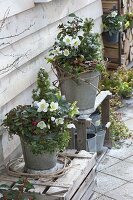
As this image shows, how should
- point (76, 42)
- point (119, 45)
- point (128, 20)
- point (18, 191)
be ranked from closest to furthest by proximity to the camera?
point (18, 191) < point (76, 42) < point (119, 45) < point (128, 20)

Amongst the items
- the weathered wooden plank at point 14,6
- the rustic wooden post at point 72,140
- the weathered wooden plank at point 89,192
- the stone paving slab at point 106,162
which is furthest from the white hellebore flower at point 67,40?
the stone paving slab at point 106,162

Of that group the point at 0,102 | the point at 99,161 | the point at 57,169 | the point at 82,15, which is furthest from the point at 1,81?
the point at 82,15

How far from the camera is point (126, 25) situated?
6.17 meters

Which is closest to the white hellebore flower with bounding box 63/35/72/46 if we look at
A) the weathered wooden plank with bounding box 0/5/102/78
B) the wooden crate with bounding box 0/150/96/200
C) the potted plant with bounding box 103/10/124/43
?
the weathered wooden plank with bounding box 0/5/102/78

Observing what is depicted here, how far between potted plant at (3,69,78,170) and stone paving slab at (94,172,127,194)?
31.3 inches

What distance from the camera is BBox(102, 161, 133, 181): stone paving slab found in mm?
4034

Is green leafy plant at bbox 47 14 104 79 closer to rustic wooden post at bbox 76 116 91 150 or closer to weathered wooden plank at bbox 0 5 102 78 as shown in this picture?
weathered wooden plank at bbox 0 5 102 78

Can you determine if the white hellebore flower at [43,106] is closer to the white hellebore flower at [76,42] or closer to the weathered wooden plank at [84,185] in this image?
the weathered wooden plank at [84,185]

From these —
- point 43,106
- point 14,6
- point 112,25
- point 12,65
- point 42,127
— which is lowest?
point 112,25

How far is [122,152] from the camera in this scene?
4.50m

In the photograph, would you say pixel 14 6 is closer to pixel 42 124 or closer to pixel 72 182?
pixel 42 124

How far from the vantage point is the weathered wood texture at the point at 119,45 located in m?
5.89

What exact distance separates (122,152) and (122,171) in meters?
0.40

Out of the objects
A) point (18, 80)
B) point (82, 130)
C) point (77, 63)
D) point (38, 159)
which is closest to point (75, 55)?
point (77, 63)
